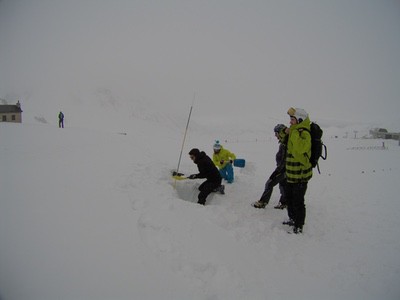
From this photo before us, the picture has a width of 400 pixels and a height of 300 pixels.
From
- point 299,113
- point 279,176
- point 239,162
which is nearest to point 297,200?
point 279,176

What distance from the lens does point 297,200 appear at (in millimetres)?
5141

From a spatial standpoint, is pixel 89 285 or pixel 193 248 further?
pixel 193 248

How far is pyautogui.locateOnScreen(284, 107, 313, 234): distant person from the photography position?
481 centimetres

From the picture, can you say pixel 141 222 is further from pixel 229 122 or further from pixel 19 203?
pixel 229 122

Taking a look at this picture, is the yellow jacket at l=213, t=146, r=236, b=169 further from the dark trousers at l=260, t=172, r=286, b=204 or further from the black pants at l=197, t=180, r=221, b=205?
the dark trousers at l=260, t=172, r=286, b=204

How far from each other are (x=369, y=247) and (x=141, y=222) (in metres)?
4.36

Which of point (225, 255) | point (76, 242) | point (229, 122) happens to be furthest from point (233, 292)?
point (229, 122)

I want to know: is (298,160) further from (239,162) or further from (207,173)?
(239,162)

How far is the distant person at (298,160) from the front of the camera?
15.8 ft

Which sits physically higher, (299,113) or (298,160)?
(299,113)

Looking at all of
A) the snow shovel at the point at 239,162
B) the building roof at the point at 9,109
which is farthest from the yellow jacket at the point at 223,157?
the building roof at the point at 9,109

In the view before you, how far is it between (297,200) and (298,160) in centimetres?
84

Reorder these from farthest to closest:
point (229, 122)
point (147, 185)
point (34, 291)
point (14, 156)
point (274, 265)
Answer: point (229, 122) < point (14, 156) < point (147, 185) < point (274, 265) < point (34, 291)

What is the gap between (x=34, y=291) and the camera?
289 cm
